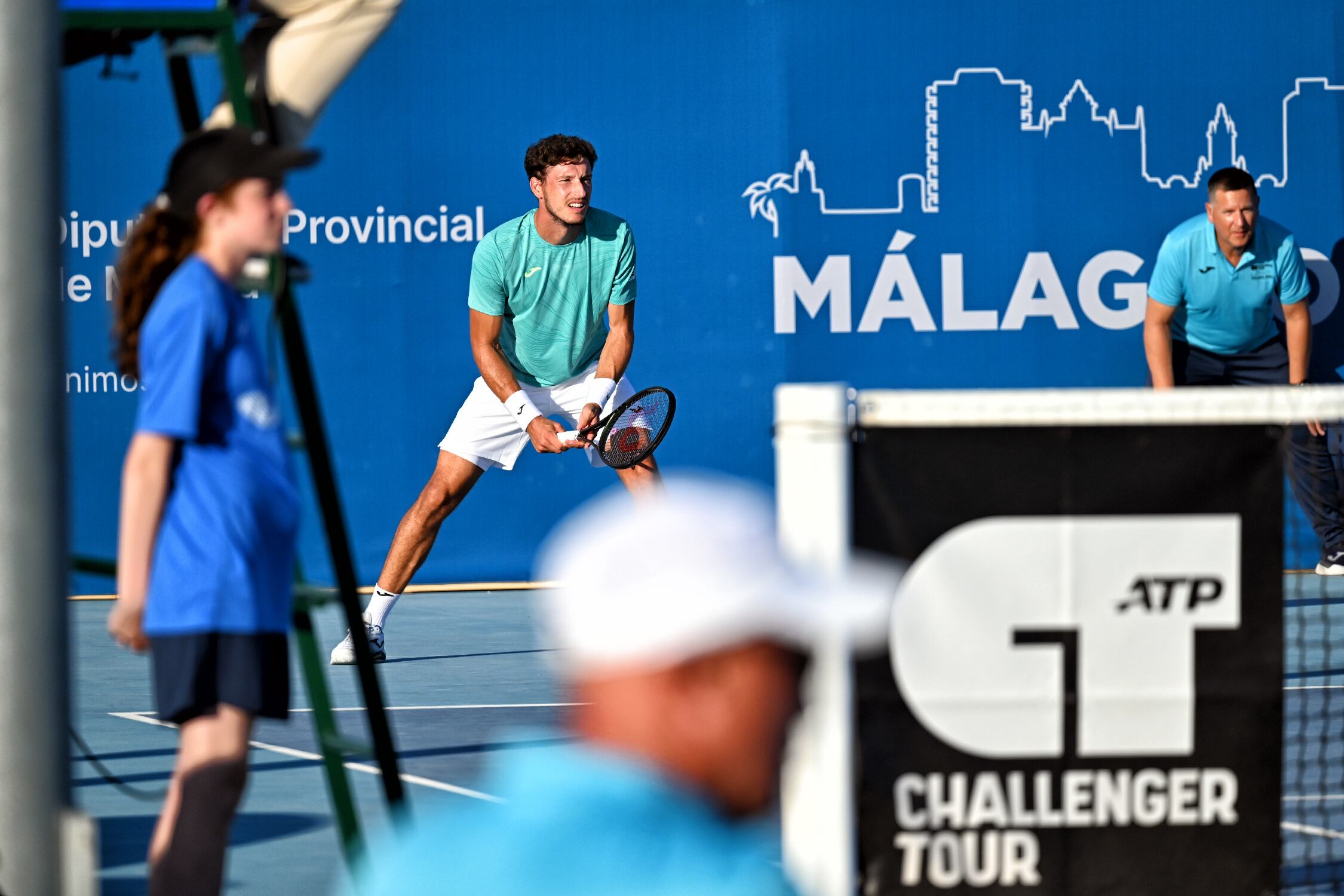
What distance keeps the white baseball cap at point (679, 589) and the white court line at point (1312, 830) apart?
2368 millimetres

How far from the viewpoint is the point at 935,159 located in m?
9.70

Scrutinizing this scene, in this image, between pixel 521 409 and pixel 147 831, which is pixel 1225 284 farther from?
pixel 147 831

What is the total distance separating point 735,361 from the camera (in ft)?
32.0

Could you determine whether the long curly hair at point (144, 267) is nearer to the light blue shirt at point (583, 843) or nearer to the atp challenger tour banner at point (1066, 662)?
the atp challenger tour banner at point (1066, 662)

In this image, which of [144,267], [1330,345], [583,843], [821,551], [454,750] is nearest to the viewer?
[583,843]

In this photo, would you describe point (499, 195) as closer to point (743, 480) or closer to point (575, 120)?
point (575, 120)

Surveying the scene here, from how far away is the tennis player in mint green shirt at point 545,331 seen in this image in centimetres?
750

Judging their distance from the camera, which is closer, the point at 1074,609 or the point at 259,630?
the point at 1074,609

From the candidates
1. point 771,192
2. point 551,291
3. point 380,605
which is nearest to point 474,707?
point 380,605

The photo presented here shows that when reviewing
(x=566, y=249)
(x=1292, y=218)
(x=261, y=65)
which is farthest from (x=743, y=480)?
(x=261, y=65)

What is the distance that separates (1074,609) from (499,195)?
7070mm

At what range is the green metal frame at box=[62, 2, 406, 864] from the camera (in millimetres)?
3375

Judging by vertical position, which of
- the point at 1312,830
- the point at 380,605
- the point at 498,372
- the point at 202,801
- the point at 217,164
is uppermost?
the point at 217,164

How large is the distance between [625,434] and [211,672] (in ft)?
14.6
